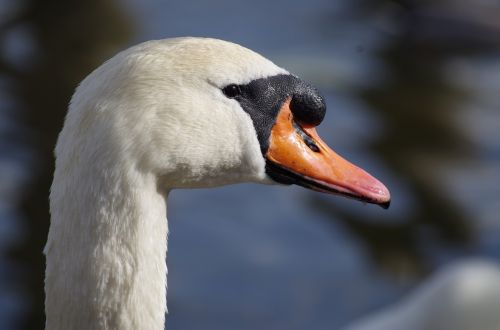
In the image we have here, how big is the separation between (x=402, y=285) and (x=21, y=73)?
286 cm

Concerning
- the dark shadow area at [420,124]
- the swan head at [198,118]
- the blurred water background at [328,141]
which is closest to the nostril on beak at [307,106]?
the swan head at [198,118]

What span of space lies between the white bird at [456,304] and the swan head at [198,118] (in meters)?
2.12

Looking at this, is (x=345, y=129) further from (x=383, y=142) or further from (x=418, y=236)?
(x=418, y=236)

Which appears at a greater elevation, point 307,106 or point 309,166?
point 307,106

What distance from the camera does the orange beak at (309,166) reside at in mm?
3080

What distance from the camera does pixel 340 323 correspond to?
5949 mm

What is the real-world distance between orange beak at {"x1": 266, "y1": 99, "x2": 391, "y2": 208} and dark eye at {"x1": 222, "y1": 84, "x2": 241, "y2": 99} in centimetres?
18

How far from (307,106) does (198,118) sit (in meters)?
0.37

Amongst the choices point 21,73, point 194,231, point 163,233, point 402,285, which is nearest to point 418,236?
point 402,285

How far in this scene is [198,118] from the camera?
112 inches

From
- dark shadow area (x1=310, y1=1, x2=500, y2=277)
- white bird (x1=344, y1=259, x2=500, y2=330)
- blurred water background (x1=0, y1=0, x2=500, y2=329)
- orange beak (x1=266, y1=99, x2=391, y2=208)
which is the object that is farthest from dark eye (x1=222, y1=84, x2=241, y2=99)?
dark shadow area (x1=310, y1=1, x2=500, y2=277)

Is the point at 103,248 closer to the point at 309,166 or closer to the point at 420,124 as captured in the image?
the point at 309,166

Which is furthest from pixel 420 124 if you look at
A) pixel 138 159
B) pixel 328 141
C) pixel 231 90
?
pixel 138 159

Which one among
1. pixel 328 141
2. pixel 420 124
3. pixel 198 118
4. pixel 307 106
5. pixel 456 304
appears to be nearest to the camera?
pixel 198 118
